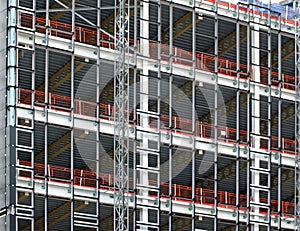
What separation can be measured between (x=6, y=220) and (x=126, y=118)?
8452 millimetres

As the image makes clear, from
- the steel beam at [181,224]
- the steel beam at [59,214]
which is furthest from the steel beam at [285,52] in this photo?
the steel beam at [59,214]

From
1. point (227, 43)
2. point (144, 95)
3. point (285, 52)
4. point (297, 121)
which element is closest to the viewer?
point (144, 95)

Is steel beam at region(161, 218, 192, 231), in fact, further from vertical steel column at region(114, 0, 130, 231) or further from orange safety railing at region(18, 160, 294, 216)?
vertical steel column at region(114, 0, 130, 231)

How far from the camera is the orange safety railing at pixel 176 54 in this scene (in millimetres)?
75500

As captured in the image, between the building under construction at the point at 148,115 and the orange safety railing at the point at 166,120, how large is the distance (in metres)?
0.08

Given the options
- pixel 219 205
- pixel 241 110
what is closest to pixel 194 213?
pixel 219 205

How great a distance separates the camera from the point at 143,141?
3068 inches

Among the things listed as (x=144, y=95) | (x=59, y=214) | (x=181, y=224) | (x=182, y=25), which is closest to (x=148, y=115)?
(x=144, y=95)

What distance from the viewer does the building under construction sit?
74.2m

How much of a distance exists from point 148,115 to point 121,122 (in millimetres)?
2923

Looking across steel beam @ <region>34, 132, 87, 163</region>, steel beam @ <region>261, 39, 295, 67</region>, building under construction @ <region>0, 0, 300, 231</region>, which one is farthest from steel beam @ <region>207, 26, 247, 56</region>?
steel beam @ <region>34, 132, 87, 163</region>

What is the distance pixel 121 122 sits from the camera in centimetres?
7569

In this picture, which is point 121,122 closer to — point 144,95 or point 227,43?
point 144,95

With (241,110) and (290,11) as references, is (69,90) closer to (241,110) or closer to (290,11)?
(241,110)
